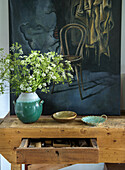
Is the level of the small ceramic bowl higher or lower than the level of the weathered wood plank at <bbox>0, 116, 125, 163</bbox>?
higher

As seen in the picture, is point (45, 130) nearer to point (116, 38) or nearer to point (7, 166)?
point (7, 166)

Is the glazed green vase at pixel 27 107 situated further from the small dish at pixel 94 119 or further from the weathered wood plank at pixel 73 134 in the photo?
the small dish at pixel 94 119

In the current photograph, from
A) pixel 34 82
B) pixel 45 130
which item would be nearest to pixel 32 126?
pixel 45 130

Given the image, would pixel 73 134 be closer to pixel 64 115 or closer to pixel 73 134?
pixel 73 134

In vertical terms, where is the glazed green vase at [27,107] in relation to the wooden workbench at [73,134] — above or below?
above

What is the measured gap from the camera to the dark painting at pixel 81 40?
5.22 feet

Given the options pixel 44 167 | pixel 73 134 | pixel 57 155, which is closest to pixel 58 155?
pixel 57 155

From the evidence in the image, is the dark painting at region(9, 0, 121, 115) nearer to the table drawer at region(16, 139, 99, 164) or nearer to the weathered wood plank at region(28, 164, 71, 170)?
the table drawer at region(16, 139, 99, 164)

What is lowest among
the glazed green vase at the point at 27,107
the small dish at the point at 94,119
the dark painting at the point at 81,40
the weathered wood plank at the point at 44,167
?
the weathered wood plank at the point at 44,167

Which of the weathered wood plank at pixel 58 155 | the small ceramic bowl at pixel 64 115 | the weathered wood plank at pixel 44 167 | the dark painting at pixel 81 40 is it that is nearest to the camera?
the weathered wood plank at pixel 58 155

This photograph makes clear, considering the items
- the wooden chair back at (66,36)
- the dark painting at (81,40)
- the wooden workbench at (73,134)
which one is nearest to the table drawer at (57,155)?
the wooden workbench at (73,134)

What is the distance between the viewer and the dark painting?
1.59m

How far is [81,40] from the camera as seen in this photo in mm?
1611

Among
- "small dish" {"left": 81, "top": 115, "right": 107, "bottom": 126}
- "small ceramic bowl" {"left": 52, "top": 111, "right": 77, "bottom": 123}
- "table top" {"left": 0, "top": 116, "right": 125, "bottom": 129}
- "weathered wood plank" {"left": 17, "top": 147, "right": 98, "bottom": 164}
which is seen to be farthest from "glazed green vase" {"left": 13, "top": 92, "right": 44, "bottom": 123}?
"small dish" {"left": 81, "top": 115, "right": 107, "bottom": 126}
